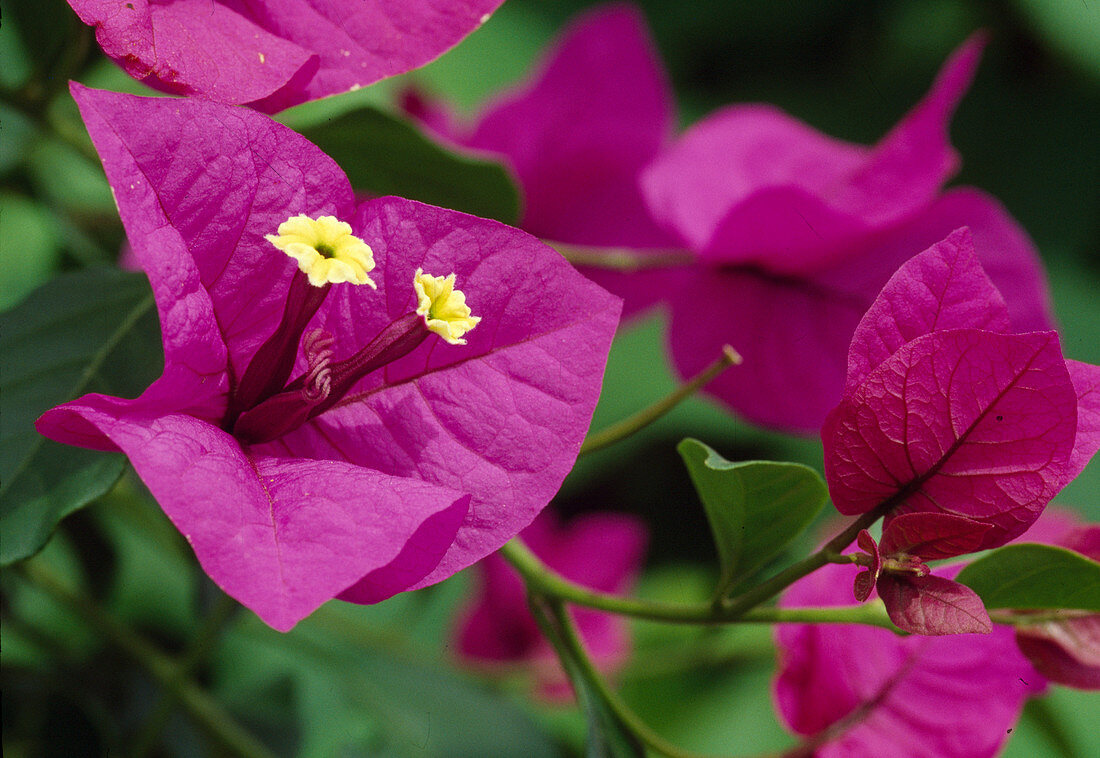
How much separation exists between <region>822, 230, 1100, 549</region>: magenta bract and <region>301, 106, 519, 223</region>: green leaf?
22 cm

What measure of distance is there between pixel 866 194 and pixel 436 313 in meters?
0.32

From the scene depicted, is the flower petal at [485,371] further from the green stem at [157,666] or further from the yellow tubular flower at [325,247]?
the green stem at [157,666]

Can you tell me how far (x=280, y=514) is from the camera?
0.30 m

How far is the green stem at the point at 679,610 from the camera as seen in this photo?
1.20ft

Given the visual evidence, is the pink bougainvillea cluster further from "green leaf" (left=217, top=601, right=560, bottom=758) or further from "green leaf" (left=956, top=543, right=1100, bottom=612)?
"green leaf" (left=217, top=601, right=560, bottom=758)

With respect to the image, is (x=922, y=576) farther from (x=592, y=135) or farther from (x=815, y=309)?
(x=592, y=135)

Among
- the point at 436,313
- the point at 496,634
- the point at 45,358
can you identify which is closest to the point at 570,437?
the point at 436,313

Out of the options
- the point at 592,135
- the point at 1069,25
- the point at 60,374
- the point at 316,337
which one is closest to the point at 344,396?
the point at 316,337

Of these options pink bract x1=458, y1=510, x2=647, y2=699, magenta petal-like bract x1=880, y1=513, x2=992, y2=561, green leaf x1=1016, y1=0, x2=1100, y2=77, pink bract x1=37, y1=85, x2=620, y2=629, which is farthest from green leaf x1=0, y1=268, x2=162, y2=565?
green leaf x1=1016, y1=0, x2=1100, y2=77

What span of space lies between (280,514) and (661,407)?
0.48ft

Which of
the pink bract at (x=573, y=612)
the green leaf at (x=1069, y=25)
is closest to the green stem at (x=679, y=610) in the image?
the pink bract at (x=573, y=612)

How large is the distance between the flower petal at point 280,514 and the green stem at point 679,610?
0.38 ft

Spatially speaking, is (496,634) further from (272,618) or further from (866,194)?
(272,618)

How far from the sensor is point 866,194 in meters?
0.55
